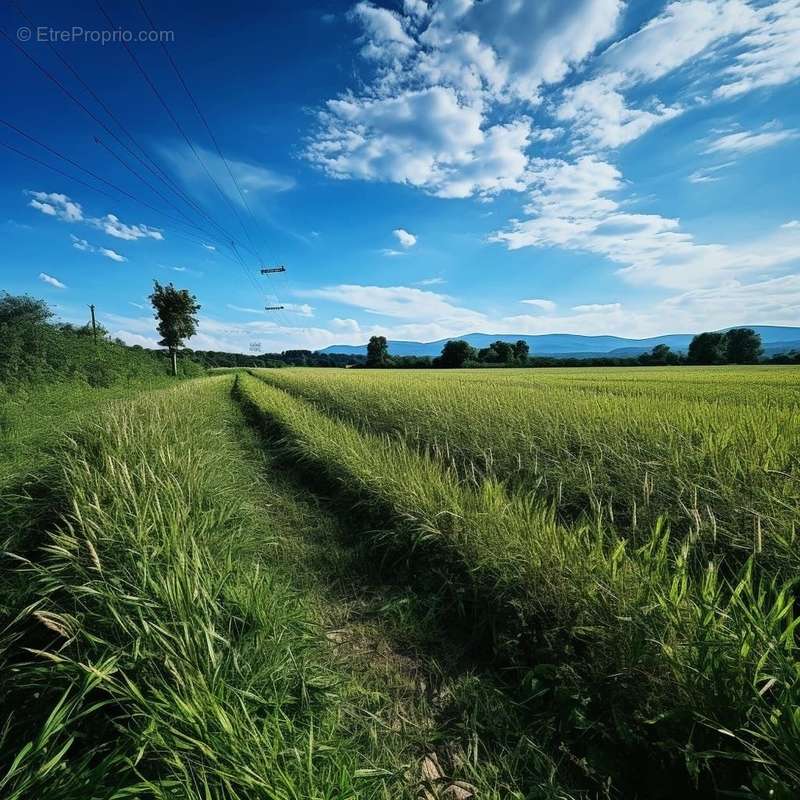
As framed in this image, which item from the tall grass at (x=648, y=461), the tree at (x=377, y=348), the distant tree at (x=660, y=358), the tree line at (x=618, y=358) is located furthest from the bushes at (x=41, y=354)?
the tree at (x=377, y=348)

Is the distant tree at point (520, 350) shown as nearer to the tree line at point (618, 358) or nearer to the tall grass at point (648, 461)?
the tree line at point (618, 358)

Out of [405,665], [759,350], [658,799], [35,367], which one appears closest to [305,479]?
[405,665]

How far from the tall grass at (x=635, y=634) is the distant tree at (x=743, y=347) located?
7138 centimetres

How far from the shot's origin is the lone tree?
36.5m

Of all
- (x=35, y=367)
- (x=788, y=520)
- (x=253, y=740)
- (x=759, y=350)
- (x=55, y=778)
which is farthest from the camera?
(x=759, y=350)

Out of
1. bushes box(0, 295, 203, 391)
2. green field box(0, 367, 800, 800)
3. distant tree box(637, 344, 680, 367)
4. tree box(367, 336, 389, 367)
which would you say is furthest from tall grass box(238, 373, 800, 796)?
tree box(367, 336, 389, 367)

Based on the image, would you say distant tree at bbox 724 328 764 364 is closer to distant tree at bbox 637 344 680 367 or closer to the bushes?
distant tree at bbox 637 344 680 367

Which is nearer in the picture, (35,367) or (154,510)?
(154,510)

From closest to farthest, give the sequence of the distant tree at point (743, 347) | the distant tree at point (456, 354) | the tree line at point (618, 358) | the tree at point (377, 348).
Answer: the tree line at point (618, 358), the distant tree at point (743, 347), the distant tree at point (456, 354), the tree at point (377, 348)

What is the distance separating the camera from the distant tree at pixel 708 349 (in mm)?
59312

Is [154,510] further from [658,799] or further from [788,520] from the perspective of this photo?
[788,520]

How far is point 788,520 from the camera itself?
97.7 inches

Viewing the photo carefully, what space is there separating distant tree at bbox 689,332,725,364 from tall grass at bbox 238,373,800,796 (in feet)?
230

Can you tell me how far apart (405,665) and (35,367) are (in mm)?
19039
